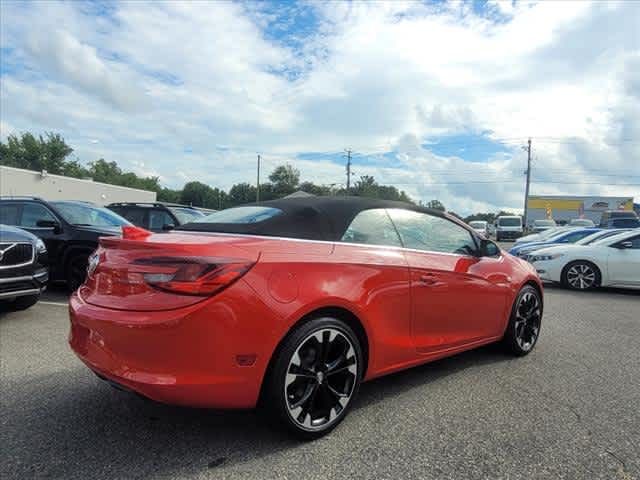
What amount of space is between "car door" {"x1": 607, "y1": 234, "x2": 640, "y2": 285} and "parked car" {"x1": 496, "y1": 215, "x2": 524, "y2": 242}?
25117mm

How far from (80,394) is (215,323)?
5.47ft

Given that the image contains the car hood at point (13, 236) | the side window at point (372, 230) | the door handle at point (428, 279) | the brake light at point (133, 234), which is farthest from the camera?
the car hood at point (13, 236)

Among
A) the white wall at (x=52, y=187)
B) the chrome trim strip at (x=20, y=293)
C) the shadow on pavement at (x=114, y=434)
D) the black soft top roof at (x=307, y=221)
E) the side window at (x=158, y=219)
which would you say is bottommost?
the shadow on pavement at (x=114, y=434)

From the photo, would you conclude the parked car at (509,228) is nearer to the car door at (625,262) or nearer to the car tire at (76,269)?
the car door at (625,262)

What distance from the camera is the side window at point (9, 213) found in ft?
25.3

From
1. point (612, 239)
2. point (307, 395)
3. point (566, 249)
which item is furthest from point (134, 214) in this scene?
point (612, 239)

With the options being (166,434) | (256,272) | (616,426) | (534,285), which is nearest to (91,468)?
(166,434)

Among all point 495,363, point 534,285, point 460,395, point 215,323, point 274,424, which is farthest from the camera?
point 534,285

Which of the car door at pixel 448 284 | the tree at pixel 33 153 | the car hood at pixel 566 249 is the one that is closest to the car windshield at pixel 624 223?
the car hood at pixel 566 249

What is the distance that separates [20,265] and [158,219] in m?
4.84

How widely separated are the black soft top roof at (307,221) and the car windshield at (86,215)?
16.6 feet

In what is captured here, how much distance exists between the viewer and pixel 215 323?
2.29 m

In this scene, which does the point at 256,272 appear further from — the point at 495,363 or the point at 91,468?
the point at 495,363

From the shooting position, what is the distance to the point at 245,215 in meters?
3.25
